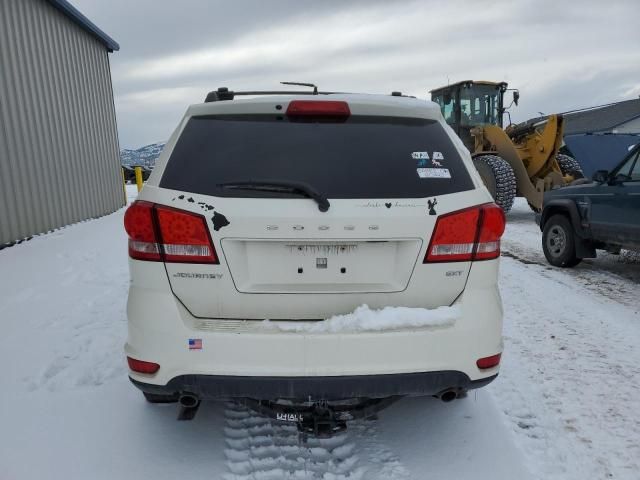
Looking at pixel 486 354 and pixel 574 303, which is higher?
pixel 486 354

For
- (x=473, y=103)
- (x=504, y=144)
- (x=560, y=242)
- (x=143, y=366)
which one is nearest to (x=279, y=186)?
(x=143, y=366)

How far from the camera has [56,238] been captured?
8531 mm

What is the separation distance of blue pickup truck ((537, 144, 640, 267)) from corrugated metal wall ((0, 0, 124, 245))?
902 cm

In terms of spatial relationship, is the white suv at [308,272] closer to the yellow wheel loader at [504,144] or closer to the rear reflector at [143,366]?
the rear reflector at [143,366]

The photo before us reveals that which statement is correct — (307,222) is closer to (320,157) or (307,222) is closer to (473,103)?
(320,157)

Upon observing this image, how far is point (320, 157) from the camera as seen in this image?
213cm

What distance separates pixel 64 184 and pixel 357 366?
32.4 ft

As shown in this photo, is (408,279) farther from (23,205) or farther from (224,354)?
(23,205)

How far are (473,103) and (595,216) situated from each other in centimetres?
770

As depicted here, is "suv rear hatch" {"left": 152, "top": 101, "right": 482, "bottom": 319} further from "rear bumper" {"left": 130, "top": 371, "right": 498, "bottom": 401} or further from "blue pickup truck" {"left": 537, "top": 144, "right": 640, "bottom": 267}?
"blue pickup truck" {"left": 537, "top": 144, "right": 640, "bottom": 267}

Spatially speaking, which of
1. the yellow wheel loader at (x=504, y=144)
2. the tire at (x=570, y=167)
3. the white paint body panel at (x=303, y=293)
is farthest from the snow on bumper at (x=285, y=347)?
the tire at (x=570, y=167)

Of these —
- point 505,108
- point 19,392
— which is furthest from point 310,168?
point 505,108

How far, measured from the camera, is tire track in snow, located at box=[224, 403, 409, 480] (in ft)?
7.30

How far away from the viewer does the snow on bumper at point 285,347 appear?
1.95 m
